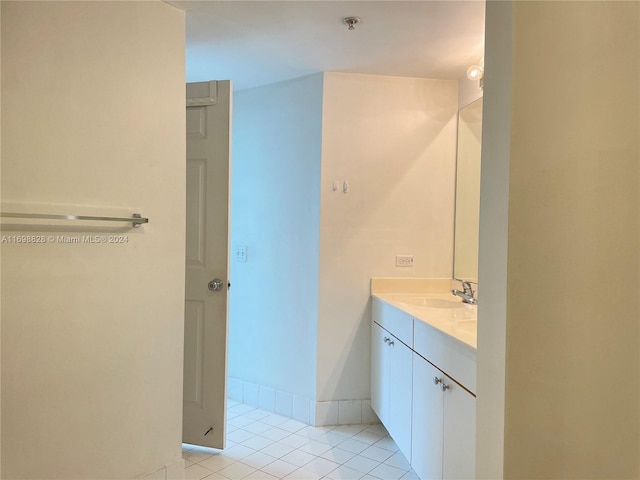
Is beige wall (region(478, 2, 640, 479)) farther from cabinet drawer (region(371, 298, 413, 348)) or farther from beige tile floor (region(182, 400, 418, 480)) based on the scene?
beige tile floor (region(182, 400, 418, 480))

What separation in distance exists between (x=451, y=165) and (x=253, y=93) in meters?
1.46

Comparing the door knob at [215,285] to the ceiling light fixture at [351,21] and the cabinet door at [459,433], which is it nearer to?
the cabinet door at [459,433]

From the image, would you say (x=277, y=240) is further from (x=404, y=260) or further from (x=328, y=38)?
(x=328, y=38)

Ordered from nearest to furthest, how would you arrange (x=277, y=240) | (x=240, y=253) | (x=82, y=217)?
1. (x=82, y=217)
2. (x=277, y=240)
3. (x=240, y=253)

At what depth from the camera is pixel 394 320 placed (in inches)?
96.3

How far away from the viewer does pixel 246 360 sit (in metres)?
3.20

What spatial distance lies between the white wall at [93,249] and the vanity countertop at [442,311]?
3.84 feet

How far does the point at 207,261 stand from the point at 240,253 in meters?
0.70

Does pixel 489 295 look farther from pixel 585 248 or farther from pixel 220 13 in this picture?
pixel 220 13

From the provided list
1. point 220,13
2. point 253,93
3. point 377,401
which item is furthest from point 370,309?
point 220,13

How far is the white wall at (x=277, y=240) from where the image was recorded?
2893 mm

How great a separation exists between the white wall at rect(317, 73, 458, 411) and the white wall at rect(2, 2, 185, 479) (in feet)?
3.44

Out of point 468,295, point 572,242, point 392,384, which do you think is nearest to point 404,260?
point 468,295

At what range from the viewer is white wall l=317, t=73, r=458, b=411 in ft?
9.35
